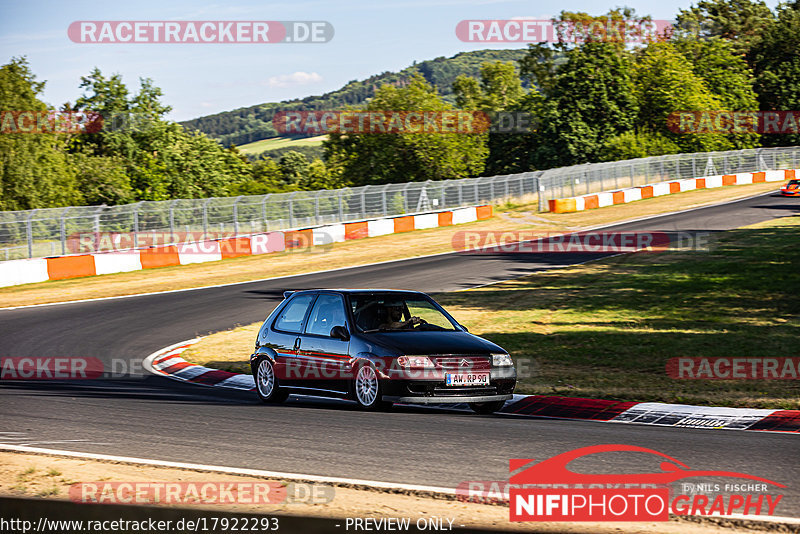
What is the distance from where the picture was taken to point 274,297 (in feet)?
70.8

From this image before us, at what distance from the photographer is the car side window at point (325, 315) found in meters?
10.1

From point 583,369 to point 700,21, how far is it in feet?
363

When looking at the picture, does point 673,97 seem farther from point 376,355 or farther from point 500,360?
point 376,355

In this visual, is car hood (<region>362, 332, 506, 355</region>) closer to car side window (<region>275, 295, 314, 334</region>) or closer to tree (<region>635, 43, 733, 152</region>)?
car side window (<region>275, 295, 314, 334</region>)

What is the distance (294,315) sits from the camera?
1088cm

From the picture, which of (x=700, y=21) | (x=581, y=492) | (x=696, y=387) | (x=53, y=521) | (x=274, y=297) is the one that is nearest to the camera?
(x=53, y=521)

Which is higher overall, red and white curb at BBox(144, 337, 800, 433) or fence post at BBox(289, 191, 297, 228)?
fence post at BBox(289, 191, 297, 228)

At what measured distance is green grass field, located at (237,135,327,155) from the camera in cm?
16612

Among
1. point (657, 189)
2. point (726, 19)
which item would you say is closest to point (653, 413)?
point (657, 189)

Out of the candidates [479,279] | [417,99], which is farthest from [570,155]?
[479,279]

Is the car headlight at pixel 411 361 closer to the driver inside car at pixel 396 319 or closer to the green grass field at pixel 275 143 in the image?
the driver inside car at pixel 396 319

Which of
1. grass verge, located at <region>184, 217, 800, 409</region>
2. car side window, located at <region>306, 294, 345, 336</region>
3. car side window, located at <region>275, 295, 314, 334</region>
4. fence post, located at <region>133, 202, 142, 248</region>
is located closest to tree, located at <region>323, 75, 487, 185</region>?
fence post, located at <region>133, 202, 142, 248</region>

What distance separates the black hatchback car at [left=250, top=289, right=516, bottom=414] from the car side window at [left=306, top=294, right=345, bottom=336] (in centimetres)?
1

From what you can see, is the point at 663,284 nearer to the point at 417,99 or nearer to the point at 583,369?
the point at 583,369
